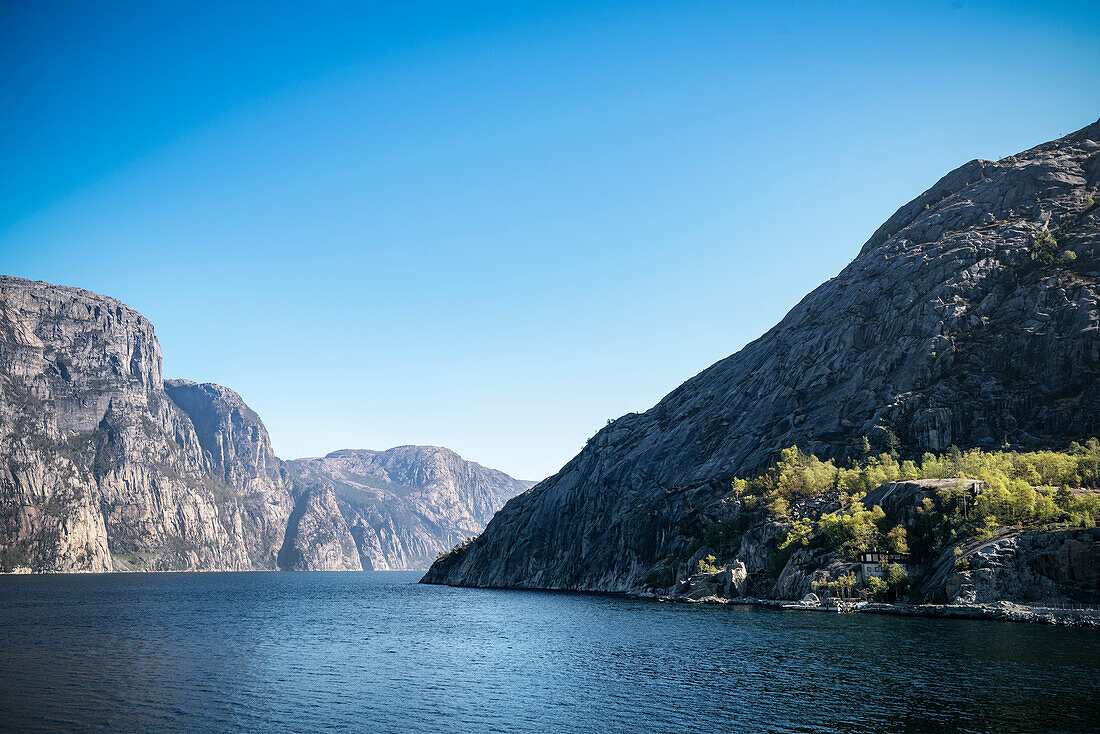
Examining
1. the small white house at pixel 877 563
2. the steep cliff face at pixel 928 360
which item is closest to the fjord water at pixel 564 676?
the small white house at pixel 877 563

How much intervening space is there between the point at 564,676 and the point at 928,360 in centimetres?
12547

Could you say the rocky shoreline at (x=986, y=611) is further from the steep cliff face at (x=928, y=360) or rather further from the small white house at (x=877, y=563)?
the steep cliff face at (x=928, y=360)

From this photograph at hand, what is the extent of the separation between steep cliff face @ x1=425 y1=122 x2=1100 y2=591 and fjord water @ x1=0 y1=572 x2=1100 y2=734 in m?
67.2

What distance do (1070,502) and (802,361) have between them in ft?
292

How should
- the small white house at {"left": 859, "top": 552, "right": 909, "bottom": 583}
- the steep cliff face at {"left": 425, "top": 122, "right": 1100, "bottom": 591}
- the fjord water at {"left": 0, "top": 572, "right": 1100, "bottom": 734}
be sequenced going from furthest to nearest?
the steep cliff face at {"left": 425, "top": 122, "right": 1100, "bottom": 591}, the small white house at {"left": 859, "top": 552, "right": 909, "bottom": 583}, the fjord water at {"left": 0, "top": 572, "right": 1100, "bottom": 734}

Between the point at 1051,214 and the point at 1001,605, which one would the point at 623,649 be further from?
the point at 1051,214

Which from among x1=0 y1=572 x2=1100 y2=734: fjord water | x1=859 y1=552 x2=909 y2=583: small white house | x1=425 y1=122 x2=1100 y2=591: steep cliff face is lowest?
x1=0 y1=572 x2=1100 y2=734: fjord water

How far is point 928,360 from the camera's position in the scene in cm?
15062

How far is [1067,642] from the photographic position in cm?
6512

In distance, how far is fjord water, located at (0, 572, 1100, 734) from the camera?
147ft

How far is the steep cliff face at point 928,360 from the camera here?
138m

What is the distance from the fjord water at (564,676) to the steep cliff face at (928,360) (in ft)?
220

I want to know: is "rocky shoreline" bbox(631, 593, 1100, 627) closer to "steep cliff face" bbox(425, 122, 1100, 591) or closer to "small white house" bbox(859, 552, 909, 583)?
"small white house" bbox(859, 552, 909, 583)

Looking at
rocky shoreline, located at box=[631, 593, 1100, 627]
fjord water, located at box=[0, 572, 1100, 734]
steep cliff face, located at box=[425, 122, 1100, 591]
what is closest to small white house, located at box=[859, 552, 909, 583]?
rocky shoreline, located at box=[631, 593, 1100, 627]
